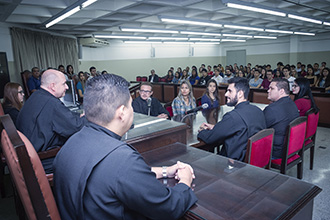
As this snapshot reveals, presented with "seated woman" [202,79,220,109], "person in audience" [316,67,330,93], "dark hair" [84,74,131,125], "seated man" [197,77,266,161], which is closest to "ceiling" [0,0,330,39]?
"person in audience" [316,67,330,93]

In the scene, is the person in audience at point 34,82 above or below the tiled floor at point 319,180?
above

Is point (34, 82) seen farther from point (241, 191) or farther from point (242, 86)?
point (241, 191)

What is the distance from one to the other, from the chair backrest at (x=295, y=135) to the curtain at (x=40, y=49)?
7.97m

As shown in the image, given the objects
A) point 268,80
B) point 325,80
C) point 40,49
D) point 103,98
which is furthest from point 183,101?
point 40,49

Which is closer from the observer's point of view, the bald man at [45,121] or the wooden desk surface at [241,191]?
the wooden desk surface at [241,191]

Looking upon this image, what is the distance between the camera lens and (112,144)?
87 cm

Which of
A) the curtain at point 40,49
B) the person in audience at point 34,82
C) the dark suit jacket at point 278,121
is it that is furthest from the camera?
the curtain at point 40,49

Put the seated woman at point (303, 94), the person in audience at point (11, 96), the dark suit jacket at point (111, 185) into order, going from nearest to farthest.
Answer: the dark suit jacket at point (111, 185)
the person in audience at point (11, 96)
the seated woman at point (303, 94)

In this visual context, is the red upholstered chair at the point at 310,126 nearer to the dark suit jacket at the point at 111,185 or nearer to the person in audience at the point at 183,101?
the person in audience at the point at 183,101

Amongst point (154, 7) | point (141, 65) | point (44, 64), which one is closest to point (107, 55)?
point (141, 65)

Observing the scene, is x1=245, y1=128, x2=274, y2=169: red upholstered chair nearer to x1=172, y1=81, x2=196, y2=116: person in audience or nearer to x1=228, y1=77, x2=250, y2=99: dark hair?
x1=228, y1=77, x2=250, y2=99: dark hair

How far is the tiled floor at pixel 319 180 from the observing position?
2.33m

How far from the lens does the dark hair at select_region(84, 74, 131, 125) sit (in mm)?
953

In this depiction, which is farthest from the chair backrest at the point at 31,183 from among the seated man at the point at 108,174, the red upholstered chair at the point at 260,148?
the red upholstered chair at the point at 260,148
